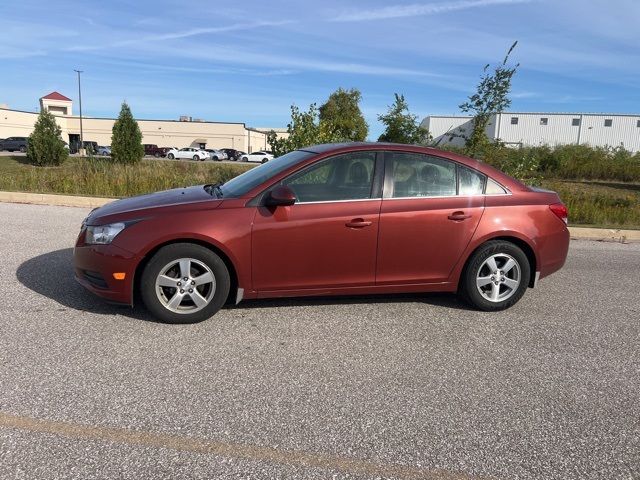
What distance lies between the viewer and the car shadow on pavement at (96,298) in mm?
4691

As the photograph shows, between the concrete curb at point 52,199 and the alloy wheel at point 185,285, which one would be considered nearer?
the alloy wheel at point 185,285

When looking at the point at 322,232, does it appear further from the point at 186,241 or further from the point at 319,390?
the point at 319,390

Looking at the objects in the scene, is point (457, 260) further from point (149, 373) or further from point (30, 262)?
point (30, 262)

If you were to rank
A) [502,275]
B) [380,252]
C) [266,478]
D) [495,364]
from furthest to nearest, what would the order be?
[502,275]
[380,252]
[495,364]
[266,478]

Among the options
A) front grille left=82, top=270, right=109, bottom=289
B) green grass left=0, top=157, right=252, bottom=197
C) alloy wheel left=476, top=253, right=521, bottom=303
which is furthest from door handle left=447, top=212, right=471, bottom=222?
green grass left=0, top=157, right=252, bottom=197

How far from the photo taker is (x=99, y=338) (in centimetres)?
403

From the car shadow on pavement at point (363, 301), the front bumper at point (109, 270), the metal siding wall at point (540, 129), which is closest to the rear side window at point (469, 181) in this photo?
the car shadow on pavement at point (363, 301)

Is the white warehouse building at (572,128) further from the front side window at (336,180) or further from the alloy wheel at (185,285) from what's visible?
the alloy wheel at (185,285)

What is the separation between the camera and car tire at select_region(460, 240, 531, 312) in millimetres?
4922

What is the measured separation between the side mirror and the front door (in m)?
0.05

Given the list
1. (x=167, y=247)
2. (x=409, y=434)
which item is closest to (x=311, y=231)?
(x=167, y=247)

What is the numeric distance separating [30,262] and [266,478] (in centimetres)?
493

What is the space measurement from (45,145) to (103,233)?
103ft

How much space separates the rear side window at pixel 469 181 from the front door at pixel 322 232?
88 cm
